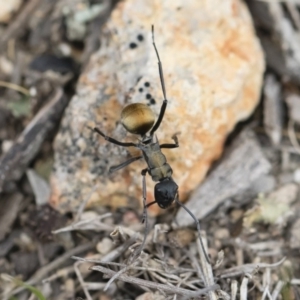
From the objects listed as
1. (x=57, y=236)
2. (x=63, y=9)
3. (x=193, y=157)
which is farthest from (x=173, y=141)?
(x=63, y=9)

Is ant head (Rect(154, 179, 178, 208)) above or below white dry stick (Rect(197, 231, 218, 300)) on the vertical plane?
above

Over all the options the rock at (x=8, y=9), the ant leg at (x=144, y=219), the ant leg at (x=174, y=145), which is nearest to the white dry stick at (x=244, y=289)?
the ant leg at (x=144, y=219)

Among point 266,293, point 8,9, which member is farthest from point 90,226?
point 8,9

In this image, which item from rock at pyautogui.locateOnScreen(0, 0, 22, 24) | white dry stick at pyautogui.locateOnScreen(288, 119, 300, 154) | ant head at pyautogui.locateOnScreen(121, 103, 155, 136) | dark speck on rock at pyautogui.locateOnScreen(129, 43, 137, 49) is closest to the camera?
ant head at pyautogui.locateOnScreen(121, 103, 155, 136)

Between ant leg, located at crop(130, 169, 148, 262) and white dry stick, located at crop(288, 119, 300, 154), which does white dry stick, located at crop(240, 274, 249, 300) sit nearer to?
ant leg, located at crop(130, 169, 148, 262)

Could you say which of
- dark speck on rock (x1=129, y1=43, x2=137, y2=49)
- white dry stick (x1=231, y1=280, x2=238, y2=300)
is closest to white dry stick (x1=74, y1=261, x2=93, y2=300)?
white dry stick (x1=231, y1=280, x2=238, y2=300)

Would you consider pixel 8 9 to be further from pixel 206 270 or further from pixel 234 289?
pixel 234 289
